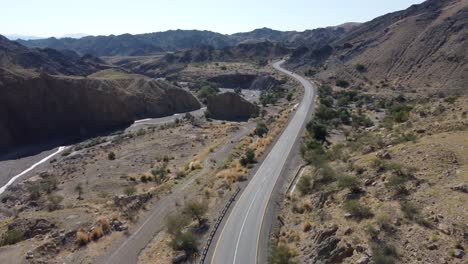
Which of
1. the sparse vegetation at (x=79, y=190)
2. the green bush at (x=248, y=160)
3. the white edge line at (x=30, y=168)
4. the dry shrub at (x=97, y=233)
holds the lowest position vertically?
the white edge line at (x=30, y=168)

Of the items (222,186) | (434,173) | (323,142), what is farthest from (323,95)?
(434,173)

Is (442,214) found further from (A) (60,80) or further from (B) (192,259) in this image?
(A) (60,80)

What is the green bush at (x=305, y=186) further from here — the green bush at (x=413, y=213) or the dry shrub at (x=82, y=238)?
the dry shrub at (x=82, y=238)

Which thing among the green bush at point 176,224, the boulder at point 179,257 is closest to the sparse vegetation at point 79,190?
the green bush at point 176,224

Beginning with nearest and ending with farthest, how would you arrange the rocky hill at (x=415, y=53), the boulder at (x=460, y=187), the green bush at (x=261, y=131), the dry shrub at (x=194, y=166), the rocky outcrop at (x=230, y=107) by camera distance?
the boulder at (x=460, y=187)
the dry shrub at (x=194, y=166)
the green bush at (x=261, y=131)
the rocky outcrop at (x=230, y=107)
the rocky hill at (x=415, y=53)

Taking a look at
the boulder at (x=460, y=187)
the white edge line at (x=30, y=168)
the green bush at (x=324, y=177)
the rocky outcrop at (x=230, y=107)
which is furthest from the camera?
the rocky outcrop at (x=230, y=107)

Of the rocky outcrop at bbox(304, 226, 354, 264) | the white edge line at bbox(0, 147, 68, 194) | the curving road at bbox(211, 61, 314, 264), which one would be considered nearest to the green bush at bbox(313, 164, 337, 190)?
the curving road at bbox(211, 61, 314, 264)
